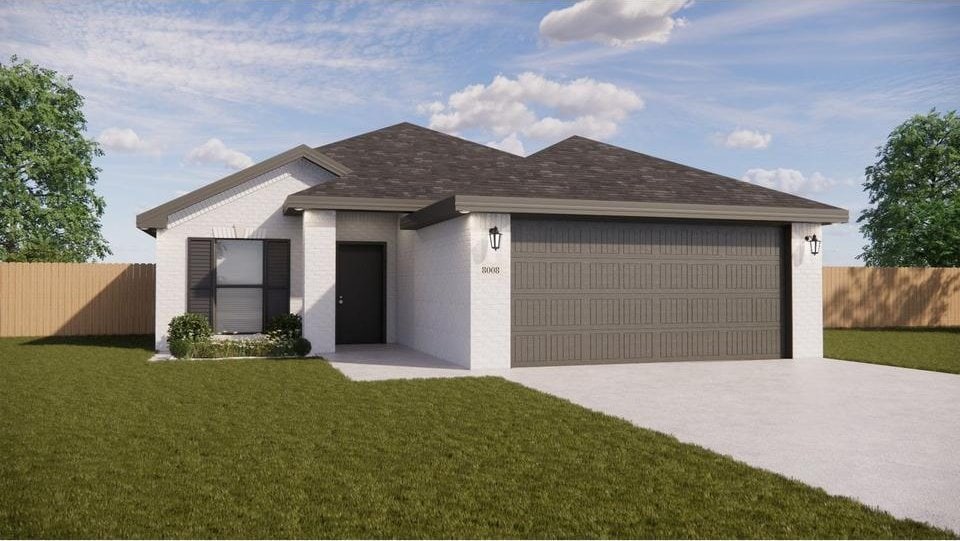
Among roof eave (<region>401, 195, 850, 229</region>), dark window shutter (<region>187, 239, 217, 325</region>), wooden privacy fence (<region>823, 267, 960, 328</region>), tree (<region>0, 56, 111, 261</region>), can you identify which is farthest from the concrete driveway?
tree (<region>0, 56, 111, 261</region>)

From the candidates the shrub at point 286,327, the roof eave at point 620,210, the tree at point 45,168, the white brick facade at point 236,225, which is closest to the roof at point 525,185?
the roof eave at point 620,210

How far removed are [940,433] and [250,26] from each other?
50.2ft

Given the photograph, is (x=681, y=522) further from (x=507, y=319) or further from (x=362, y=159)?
(x=362, y=159)

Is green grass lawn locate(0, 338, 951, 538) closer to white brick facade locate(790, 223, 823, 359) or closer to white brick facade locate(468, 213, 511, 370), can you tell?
white brick facade locate(468, 213, 511, 370)

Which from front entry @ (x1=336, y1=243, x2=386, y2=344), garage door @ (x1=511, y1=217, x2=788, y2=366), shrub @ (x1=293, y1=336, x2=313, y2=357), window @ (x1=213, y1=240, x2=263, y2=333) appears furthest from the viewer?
front entry @ (x1=336, y1=243, x2=386, y2=344)

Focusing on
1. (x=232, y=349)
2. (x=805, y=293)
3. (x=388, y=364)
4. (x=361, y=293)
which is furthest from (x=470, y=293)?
(x=805, y=293)

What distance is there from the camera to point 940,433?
7.78m

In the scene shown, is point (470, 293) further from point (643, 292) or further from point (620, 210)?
point (643, 292)

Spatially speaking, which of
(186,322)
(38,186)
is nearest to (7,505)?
(186,322)

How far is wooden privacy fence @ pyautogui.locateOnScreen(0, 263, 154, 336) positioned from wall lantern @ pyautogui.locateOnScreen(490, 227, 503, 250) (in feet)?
42.2

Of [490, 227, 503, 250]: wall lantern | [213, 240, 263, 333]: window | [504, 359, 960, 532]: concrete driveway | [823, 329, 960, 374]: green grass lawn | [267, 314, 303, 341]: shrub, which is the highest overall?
[490, 227, 503, 250]: wall lantern

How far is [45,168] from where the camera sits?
28.2 meters

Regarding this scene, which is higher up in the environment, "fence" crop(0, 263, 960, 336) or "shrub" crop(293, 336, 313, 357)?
"fence" crop(0, 263, 960, 336)

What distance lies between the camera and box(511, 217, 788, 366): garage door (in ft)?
45.2
